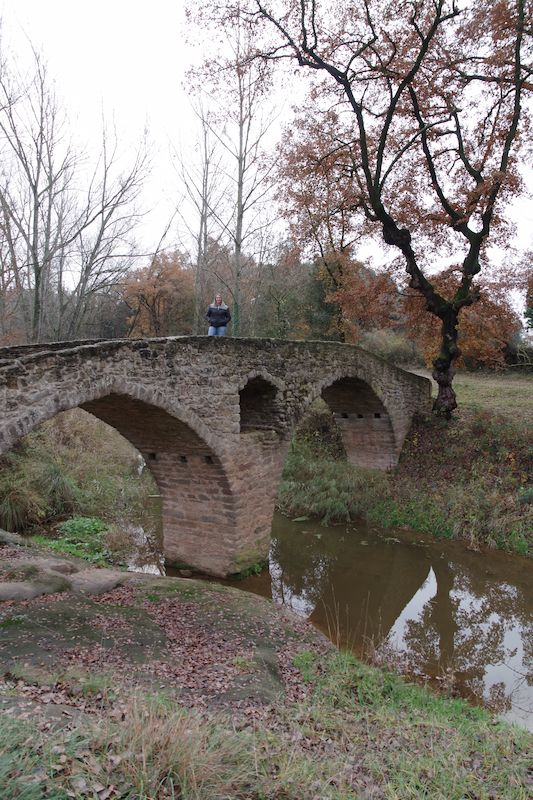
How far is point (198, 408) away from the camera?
712 centimetres

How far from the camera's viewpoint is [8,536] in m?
7.84

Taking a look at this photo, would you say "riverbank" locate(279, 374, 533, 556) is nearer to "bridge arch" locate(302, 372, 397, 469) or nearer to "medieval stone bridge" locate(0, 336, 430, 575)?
"bridge arch" locate(302, 372, 397, 469)

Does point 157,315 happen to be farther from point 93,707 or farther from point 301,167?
point 93,707

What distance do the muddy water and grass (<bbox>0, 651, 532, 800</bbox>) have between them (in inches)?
62.8

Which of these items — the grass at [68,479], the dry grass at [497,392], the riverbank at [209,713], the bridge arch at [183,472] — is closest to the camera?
the riverbank at [209,713]

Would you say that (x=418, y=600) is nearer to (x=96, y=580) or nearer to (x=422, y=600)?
(x=422, y=600)

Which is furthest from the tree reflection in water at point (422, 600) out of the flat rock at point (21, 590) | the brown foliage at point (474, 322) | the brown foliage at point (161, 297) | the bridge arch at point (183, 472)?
the brown foliage at point (161, 297)

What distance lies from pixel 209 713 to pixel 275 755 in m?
0.80

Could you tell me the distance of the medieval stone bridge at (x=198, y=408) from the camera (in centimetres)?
530

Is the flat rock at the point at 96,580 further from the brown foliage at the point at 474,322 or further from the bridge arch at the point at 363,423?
the brown foliage at the point at 474,322

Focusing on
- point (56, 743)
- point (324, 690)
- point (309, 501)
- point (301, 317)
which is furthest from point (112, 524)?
point (301, 317)

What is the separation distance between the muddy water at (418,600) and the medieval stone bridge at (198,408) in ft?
3.94

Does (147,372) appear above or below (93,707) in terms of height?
above

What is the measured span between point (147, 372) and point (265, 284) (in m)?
15.6
